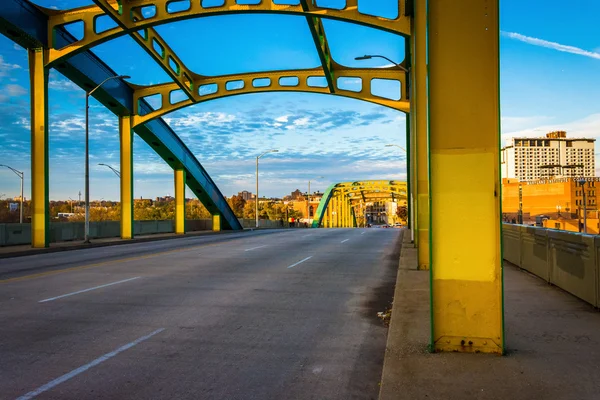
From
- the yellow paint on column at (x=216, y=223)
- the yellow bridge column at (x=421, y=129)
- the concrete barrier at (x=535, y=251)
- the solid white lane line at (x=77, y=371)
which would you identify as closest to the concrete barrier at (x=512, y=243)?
the concrete barrier at (x=535, y=251)

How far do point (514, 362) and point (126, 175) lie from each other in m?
30.4

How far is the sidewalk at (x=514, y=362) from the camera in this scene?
4.00 m

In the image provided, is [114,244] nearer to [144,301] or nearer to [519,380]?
[144,301]

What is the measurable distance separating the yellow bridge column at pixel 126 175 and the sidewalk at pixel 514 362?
2717 centimetres

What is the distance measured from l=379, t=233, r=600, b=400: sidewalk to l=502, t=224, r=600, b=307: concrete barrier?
0.43 meters

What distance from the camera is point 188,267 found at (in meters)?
14.8

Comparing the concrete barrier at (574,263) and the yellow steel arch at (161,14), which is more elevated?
the yellow steel arch at (161,14)

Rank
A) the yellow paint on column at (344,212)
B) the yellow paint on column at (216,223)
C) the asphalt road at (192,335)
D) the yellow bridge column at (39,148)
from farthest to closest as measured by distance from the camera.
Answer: the yellow paint on column at (344,212), the yellow paint on column at (216,223), the yellow bridge column at (39,148), the asphalt road at (192,335)

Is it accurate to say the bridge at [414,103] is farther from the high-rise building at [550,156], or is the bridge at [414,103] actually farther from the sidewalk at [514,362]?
the high-rise building at [550,156]

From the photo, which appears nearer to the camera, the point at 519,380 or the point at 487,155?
the point at 519,380

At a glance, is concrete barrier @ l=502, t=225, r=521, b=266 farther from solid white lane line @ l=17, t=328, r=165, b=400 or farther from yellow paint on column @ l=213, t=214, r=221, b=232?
yellow paint on column @ l=213, t=214, r=221, b=232

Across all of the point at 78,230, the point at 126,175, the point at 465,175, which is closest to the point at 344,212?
the point at 126,175

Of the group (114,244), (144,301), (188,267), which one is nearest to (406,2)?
(188,267)

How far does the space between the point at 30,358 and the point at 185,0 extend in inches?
784
